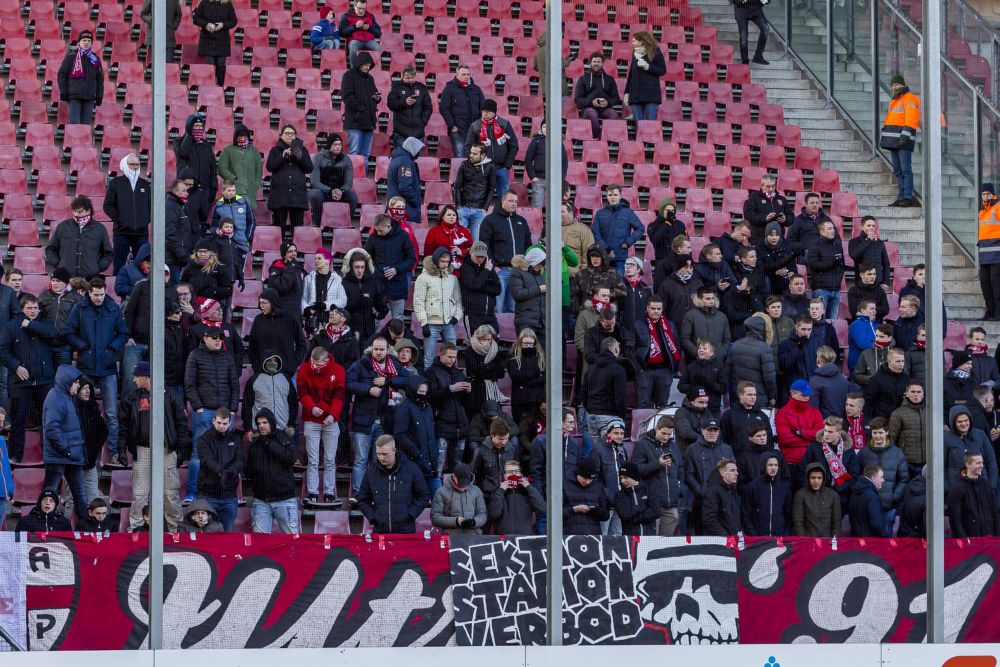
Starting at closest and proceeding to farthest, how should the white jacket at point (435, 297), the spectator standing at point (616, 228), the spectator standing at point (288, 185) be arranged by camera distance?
the white jacket at point (435, 297) < the spectator standing at point (616, 228) < the spectator standing at point (288, 185)

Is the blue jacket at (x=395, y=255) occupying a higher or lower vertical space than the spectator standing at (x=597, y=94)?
lower

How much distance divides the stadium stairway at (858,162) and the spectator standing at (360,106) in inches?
119

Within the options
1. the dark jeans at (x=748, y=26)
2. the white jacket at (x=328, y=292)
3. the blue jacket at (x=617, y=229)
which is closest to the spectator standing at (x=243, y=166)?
the white jacket at (x=328, y=292)

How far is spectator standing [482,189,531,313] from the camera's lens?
12250 millimetres

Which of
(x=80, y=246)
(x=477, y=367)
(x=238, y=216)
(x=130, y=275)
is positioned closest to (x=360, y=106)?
(x=238, y=216)

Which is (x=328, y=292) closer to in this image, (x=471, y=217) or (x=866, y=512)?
(x=471, y=217)

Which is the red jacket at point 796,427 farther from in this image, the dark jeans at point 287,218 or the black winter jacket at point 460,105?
the black winter jacket at point 460,105

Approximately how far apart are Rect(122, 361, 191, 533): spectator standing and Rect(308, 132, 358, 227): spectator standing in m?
3.27

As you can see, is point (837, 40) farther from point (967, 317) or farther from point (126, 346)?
point (126, 346)

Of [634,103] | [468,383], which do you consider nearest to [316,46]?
[634,103]

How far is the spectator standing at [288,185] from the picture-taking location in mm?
12953

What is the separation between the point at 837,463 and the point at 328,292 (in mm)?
3550

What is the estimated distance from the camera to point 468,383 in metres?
11.0

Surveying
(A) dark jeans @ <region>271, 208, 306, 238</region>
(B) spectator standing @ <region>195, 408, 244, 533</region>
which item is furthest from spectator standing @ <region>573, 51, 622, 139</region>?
(B) spectator standing @ <region>195, 408, 244, 533</region>
